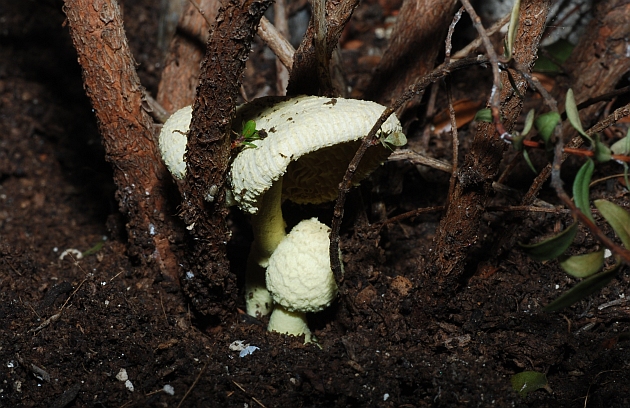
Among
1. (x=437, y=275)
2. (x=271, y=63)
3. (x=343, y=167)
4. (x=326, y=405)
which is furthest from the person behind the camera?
(x=271, y=63)

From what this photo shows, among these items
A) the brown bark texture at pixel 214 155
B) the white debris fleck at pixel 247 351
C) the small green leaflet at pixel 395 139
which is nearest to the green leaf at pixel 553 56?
the small green leaflet at pixel 395 139

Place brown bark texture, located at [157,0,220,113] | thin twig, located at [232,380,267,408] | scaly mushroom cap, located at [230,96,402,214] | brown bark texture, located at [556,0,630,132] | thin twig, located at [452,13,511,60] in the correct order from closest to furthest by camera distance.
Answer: scaly mushroom cap, located at [230,96,402,214] → thin twig, located at [232,380,267,408] → thin twig, located at [452,13,511,60] → brown bark texture, located at [556,0,630,132] → brown bark texture, located at [157,0,220,113]

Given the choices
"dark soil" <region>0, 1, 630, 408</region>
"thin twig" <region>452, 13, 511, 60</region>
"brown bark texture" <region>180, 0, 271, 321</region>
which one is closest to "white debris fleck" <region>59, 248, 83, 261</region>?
"dark soil" <region>0, 1, 630, 408</region>

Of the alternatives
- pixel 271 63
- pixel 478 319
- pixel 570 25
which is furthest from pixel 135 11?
pixel 478 319

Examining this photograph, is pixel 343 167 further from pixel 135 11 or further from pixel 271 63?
pixel 135 11

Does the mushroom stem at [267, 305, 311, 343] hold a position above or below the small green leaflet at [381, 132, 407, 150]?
below

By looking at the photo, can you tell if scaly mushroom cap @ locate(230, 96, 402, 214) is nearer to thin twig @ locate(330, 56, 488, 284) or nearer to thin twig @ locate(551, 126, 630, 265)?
thin twig @ locate(330, 56, 488, 284)

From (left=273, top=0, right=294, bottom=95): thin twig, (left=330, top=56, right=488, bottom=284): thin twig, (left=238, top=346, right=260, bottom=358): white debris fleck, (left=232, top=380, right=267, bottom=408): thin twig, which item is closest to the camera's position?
(left=330, top=56, right=488, bottom=284): thin twig
